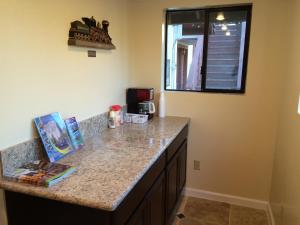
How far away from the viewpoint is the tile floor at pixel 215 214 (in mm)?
2426

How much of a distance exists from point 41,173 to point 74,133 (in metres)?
0.50

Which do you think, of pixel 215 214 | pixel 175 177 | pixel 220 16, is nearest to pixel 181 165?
pixel 175 177

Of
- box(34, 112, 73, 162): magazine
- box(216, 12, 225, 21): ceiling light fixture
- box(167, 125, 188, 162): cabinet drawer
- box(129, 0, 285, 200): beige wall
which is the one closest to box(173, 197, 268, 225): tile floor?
box(129, 0, 285, 200): beige wall

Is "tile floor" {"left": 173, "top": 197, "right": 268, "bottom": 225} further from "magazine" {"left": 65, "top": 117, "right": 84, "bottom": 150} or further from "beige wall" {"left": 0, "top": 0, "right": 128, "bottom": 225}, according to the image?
"beige wall" {"left": 0, "top": 0, "right": 128, "bottom": 225}

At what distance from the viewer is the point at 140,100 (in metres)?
2.71

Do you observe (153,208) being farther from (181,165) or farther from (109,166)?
(181,165)

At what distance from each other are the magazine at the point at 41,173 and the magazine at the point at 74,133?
308 mm

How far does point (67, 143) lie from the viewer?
66.6 inches

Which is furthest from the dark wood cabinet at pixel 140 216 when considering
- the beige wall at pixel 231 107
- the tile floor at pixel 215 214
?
the beige wall at pixel 231 107

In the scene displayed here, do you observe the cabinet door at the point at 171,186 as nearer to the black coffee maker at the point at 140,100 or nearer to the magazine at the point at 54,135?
the black coffee maker at the point at 140,100

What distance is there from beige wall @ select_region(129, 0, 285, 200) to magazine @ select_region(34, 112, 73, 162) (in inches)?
53.1

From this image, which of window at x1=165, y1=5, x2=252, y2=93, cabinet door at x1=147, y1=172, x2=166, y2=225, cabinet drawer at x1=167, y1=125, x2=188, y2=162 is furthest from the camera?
window at x1=165, y1=5, x2=252, y2=93

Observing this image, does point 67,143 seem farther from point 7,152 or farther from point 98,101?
point 98,101

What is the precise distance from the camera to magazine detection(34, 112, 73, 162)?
1.51 meters
